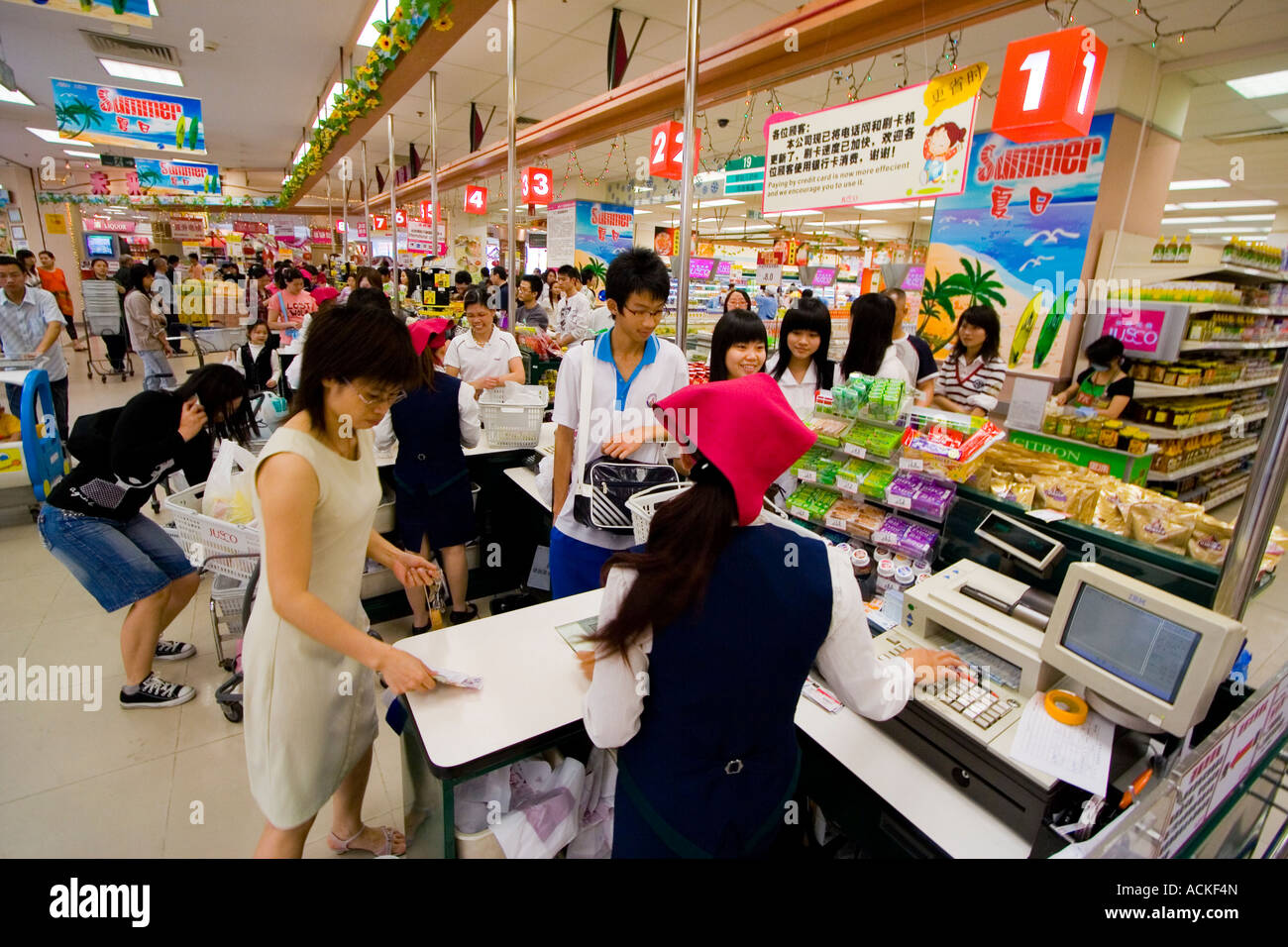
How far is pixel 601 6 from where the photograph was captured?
5395 mm

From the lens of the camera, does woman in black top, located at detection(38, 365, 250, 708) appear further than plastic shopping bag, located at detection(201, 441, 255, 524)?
No

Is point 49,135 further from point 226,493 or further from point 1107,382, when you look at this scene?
point 1107,382

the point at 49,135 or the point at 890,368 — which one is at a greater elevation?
the point at 49,135

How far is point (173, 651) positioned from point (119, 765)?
798 mm

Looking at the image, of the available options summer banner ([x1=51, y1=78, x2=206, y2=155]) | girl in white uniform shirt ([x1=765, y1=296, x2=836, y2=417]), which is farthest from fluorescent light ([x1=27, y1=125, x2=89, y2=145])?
girl in white uniform shirt ([x1=765, y1=296, x2=836, y2=417])

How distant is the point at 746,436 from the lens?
3.33 ft

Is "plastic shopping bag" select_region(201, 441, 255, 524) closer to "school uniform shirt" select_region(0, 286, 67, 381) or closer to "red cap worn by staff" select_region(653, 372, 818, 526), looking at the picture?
"red cap worn by staff" select_region(653, 372, 818, 526)

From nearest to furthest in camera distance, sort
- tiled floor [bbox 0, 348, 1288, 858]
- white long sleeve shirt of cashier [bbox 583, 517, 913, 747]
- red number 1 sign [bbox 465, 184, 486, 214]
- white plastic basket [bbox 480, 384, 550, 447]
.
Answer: white long sleeve shirt of cashier [bbox 583, 517, 913, 747], tiled floor [bbox 0, 348, 1288, 858], white plastic basket [bbox 480, 384, 550, 447], red number 1 sign [bbox 465, 184, 486, 214]

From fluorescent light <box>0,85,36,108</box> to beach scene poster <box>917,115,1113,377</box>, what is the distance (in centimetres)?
1269

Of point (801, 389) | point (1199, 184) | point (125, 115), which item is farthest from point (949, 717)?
point (1199, 184)

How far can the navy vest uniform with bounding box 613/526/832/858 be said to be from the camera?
1053 mm

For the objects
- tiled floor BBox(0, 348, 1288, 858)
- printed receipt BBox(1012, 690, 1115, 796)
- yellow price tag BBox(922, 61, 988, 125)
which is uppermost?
yellow price tag BBox(922, 61, 988, 125)

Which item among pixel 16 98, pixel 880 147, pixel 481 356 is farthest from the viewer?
pixel 16 98

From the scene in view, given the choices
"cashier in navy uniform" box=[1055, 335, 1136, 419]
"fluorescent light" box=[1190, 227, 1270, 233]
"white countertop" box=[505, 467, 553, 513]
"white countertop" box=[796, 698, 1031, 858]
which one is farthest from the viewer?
"fluorescent light" box=[1190, 227, 1270, 233]
